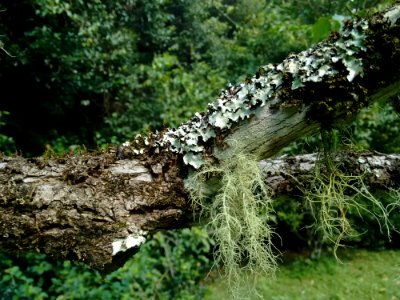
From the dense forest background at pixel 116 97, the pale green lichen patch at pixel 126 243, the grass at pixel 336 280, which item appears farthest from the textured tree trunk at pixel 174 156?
the grass at pixel 336 280

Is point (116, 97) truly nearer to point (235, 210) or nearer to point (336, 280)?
point (336, 280)

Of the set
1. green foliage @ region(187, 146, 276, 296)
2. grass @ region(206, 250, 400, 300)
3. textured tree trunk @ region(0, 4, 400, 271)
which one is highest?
textured tree trunk @ region(0, 4, 400, 271)

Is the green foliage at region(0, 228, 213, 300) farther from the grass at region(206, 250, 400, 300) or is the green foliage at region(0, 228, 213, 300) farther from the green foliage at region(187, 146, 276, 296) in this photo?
the green foliage at region(187, 146, 276, 296)

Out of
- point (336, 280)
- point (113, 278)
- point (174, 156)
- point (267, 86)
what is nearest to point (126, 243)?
point (174, 156)

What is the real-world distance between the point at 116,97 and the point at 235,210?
16.2ft

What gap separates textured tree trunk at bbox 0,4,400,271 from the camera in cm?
100

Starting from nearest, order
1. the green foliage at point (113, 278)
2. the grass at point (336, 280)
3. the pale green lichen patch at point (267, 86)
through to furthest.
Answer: the pale green lichen patch at point (267, 86) → the green foliage at point (113, 278) → the grass at point (336, 280)

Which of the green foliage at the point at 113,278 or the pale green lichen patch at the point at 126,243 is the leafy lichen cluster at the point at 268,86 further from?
the green foliage at the point at 113,278

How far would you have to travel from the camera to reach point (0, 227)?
1015 mm

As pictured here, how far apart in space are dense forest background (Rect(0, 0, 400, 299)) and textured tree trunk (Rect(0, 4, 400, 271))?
197 centimetres

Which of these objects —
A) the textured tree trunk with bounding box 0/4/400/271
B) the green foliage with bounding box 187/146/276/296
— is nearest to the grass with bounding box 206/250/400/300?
the green foliage with bounding box 187/146/276/296

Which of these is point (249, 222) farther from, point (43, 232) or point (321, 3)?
point (321, 3)

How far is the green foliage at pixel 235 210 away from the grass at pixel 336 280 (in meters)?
3.01

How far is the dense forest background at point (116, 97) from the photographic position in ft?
11.3
